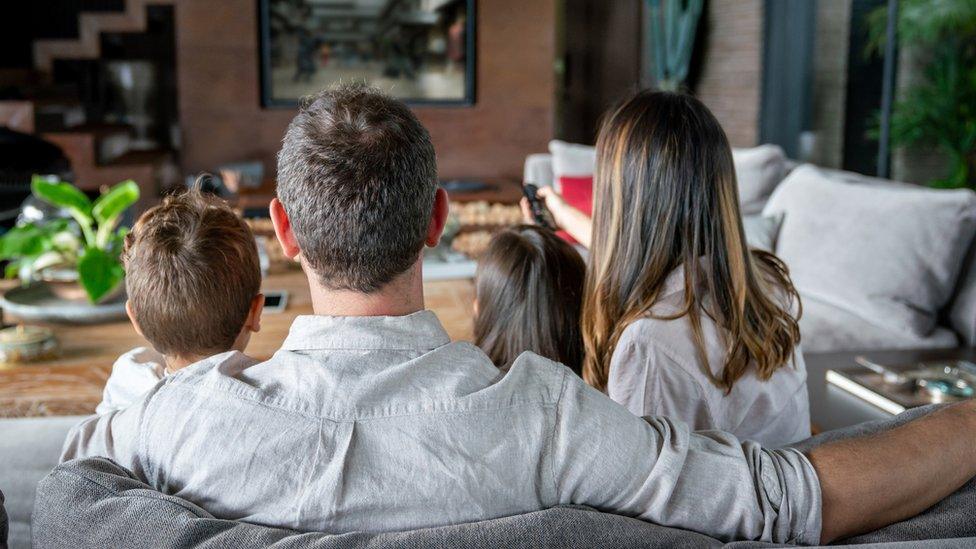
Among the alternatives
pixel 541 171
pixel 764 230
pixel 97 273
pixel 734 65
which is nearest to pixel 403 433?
pixel 97 273

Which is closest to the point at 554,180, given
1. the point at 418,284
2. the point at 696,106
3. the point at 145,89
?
the point at 145,89

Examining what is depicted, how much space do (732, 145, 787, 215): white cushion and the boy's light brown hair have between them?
2756 mm

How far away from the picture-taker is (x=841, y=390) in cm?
198

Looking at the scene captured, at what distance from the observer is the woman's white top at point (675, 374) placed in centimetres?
137

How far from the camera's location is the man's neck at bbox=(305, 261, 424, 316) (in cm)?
94

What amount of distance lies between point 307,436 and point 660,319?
2.20ft

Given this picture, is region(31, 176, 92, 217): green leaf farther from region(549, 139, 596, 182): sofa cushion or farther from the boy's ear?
region(549, 139, 596, 182): sofa cushion

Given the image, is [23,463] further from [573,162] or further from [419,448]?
[573,162]

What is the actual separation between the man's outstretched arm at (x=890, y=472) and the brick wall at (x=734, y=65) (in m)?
4.79

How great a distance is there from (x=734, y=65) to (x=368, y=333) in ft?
17.9

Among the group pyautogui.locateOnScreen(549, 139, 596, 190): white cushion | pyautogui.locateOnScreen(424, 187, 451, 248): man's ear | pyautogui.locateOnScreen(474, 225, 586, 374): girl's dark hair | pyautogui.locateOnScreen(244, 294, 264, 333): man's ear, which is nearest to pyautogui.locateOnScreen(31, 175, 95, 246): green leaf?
pyautogui.locateOnScreen(244, 294, 264, 333): man's ear

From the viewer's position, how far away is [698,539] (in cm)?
87

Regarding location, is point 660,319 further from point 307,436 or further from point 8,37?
point 8,37

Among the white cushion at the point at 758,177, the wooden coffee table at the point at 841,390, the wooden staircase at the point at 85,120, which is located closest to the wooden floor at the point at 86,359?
the wooden coffee table at the point at 841,390
